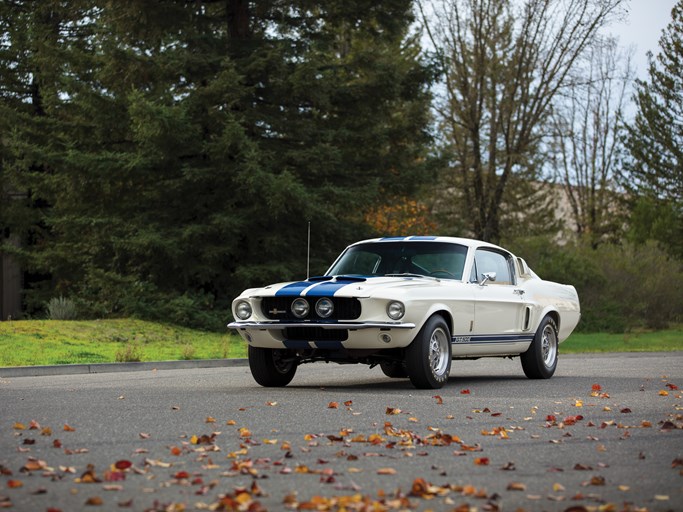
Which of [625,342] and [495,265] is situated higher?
[495,265]

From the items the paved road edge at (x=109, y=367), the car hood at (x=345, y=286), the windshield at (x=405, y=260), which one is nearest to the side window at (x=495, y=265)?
Answer: the windshield at (x=405, y=260)

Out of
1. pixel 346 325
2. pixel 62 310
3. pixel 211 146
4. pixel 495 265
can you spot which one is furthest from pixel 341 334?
pixel 62 310

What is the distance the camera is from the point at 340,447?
8008 millimetres

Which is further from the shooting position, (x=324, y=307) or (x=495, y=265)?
(x=495, y=265)

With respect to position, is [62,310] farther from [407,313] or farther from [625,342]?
[407,313]

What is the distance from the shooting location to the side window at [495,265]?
47.1ft

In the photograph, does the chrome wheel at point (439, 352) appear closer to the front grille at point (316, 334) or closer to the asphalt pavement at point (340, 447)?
the asphalt pavement at point (340, 447)

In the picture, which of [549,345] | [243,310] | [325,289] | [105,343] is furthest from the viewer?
[105,343]

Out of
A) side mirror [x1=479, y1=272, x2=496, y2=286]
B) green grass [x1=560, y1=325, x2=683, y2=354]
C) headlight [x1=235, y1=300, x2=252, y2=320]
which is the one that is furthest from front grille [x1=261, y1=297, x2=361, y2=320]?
green grass [x1=560, y1=325, x2=683, y2=354]

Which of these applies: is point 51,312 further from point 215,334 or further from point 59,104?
point 59,104

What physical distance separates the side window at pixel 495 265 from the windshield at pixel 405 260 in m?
0.31

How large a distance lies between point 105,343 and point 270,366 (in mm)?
8902

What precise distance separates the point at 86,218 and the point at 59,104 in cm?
505

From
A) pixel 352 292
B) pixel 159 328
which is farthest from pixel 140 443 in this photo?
pixel 159 328
